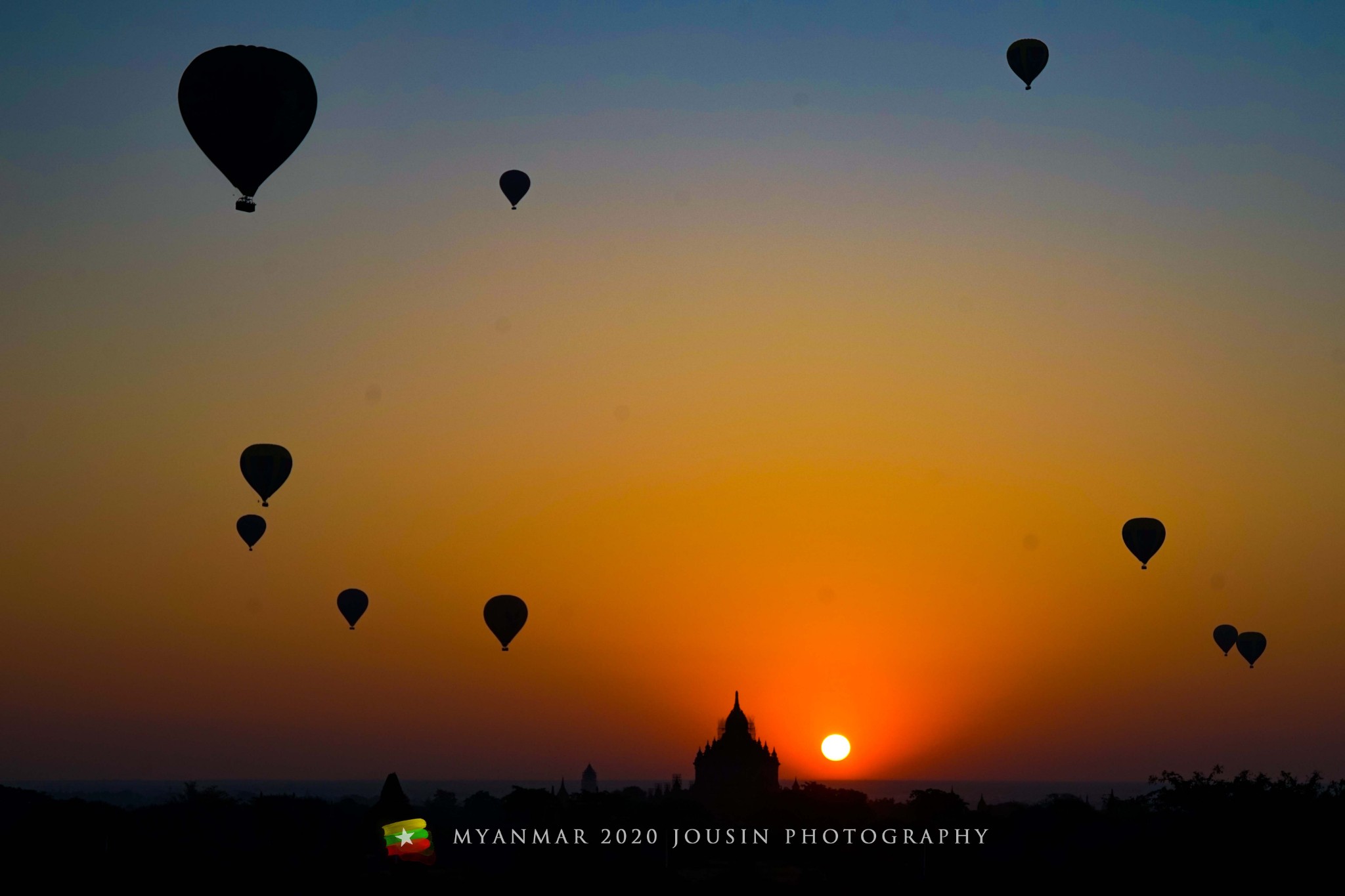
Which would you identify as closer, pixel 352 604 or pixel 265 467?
pixel 265 467

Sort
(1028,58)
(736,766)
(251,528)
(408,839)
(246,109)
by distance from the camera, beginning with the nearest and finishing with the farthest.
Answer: (408,839), (246,109), (1028,58), (251,528), (736,766)

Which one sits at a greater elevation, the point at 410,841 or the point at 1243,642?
the point at 1243,642

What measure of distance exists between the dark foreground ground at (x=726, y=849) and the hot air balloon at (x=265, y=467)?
13.4 metres

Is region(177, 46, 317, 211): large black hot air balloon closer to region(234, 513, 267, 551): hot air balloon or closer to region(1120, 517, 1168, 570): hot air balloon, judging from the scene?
region(234, 513, 267, 551): hot air balloon

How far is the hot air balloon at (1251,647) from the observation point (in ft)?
228

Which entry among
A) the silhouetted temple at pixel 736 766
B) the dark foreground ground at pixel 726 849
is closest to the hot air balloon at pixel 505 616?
A: the dark foreground ground at pixel 726 849

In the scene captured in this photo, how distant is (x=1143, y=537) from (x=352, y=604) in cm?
3563

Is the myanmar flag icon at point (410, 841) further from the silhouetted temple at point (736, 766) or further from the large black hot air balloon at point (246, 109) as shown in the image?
the silhouetted temple at point (736, 766)

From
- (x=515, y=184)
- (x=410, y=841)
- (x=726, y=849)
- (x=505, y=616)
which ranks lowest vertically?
(x=410, y=841)

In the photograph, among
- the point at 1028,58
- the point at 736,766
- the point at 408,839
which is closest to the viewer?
the point at 408,839

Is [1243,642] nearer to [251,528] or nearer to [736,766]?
[251,528]

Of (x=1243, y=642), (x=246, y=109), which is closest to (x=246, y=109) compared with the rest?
(x=246, y=109)

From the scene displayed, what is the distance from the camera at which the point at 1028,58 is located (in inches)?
1945

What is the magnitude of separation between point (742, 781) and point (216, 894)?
407 feet
